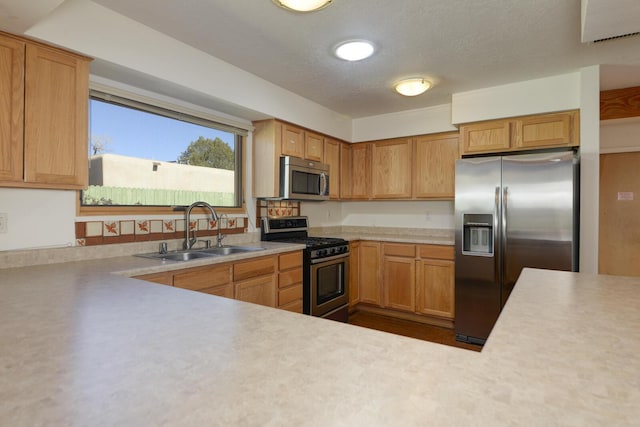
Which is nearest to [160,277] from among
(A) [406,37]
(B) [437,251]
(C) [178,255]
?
(C) [178,255]

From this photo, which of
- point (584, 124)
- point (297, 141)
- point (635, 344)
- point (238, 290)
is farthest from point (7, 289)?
point (584, 124)

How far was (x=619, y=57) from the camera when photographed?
267 centimetres

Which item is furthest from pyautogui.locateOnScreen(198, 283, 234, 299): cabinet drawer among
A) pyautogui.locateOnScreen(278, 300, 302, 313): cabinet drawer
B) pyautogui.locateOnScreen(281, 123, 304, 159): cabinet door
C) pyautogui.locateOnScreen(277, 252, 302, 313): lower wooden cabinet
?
pyautogui.locateOnScreen(281, 123, 304, 159): cabinet door

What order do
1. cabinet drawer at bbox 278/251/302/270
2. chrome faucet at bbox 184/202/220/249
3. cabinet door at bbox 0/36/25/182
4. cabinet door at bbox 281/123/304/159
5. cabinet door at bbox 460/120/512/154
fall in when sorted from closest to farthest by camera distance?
cabinet door at bbox 0/36/25/182 < chrome faucet at bbox 184/202/220/249 < cabinet drawer at bbox 278/251/302/270 < cabinet door at bbox 460/120/512/154 < cabinet door at bbox 281/123/304/159

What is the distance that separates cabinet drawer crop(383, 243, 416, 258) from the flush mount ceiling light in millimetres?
1583

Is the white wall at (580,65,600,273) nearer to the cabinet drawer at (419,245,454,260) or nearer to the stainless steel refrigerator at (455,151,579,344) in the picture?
the stainless steel refrigerator at (455,151,579,344)

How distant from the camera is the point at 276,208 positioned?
149 inches

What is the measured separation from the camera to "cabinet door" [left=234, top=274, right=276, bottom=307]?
8.37ft

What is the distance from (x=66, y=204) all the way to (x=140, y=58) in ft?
3.37

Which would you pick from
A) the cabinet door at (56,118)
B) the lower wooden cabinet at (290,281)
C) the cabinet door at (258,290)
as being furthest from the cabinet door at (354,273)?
the cabinet door at (56,118)

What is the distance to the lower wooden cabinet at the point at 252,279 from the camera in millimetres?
2151

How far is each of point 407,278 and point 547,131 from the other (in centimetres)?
193

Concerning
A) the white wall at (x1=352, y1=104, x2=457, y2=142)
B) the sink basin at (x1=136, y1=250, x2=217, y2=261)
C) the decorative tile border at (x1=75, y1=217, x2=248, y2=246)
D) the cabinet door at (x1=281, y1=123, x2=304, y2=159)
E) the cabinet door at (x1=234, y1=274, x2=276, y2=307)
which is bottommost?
the cabinet door at (x1=234, y1=274, x2=276, y2=307)

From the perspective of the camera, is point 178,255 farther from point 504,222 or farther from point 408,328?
point 504,222
